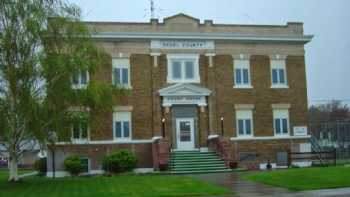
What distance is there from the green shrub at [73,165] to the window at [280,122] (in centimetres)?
1319

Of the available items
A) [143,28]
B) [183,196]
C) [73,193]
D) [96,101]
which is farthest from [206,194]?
[143,28]

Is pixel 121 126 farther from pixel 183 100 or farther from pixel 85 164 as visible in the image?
pixel 183 100

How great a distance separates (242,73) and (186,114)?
4797mm

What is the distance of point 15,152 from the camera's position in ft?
85.9

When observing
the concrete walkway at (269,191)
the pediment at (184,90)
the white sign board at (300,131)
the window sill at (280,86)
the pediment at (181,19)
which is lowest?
the concrete walkway at (269,191)

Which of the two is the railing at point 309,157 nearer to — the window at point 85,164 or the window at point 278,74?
the window at point 278,74

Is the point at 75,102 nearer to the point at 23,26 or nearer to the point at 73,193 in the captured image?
the point at 23,26

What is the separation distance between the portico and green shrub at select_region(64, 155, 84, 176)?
5.92 metres

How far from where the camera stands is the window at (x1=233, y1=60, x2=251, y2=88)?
37625 mm

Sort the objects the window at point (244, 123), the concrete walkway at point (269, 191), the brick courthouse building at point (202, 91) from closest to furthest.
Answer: the concrete walkway at point (269, 191), the brick courthouse building at point (202, 91), the window at point (244, 123)

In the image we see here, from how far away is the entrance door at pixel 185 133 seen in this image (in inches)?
1433

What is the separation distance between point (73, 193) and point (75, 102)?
240 inches

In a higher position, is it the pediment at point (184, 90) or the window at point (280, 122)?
the pediment at point (184, 90)

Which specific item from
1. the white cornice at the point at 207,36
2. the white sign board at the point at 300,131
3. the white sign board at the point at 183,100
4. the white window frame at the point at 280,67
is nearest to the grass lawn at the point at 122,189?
the white sign board at the point at 183,100
